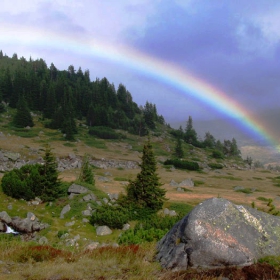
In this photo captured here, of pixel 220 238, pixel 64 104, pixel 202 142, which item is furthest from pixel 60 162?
pixel 202 142

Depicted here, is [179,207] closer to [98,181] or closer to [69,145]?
[98,181]

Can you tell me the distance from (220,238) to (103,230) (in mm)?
13816

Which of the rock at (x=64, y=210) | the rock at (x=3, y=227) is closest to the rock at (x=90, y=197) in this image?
the rock at (x=64, y=210)

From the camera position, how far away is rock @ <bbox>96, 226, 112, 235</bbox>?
62.8 feet

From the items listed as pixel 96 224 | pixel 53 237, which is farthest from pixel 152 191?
pixel 53 237

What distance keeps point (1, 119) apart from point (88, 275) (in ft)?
342

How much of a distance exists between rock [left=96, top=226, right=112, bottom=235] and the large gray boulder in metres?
12.2

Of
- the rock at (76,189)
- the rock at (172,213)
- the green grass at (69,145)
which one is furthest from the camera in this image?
the green grass at (69,145)

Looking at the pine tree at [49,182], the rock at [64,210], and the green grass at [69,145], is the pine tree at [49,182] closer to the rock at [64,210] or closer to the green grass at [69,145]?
the rock at [64,210]

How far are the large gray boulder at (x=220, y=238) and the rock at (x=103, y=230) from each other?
12175mm

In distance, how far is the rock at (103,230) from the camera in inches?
754

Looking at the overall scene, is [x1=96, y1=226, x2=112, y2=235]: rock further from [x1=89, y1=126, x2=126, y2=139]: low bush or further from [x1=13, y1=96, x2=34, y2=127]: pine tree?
[x1=89, y1=126, x2=126, y2=139]: low bush

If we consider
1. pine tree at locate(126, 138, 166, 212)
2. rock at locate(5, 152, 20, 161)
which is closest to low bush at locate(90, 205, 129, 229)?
pine tree at locate(126, 138, 166, 212)

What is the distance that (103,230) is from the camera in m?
19.3
